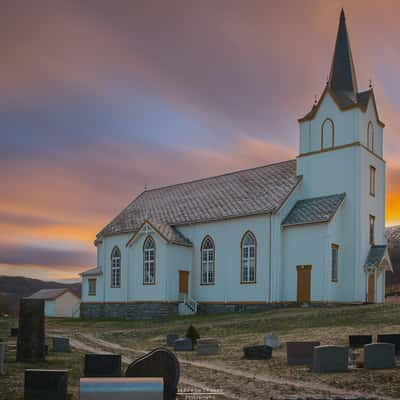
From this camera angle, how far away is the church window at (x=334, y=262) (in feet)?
120

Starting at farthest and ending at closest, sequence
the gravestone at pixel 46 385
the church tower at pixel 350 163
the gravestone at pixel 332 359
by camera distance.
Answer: the church tower at pixel 350 163
the gravestone at pixel 332 359
the gravestone at pixel 46 385

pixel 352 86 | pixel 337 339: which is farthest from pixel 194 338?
pixel 352 86

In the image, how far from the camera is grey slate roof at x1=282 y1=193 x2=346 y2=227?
119 feet

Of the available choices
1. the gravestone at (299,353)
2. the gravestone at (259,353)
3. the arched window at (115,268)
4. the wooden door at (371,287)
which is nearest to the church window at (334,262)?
the wooden door at (371,287)

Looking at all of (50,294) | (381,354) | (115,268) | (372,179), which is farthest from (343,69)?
(50,294)

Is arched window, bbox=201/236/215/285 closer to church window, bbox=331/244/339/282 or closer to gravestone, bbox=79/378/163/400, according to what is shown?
church window, bbox=331/244/339/282

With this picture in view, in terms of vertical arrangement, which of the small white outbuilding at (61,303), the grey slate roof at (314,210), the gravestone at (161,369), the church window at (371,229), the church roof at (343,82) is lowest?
the small white outbuilding at (61,303)

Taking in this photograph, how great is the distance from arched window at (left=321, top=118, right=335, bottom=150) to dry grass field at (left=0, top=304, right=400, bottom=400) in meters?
11.1

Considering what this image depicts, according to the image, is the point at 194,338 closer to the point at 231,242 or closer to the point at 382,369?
the point at 382,369

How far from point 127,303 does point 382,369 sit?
1254 inches

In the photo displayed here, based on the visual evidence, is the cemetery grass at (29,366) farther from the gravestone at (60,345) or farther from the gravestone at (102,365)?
the gravestone at (102,365)

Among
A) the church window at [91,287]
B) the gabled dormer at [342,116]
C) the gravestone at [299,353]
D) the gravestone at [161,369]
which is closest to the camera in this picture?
the gravestone at [161,369]

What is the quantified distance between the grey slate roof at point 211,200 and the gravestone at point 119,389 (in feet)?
94.5

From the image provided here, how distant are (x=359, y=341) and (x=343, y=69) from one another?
25.9m
